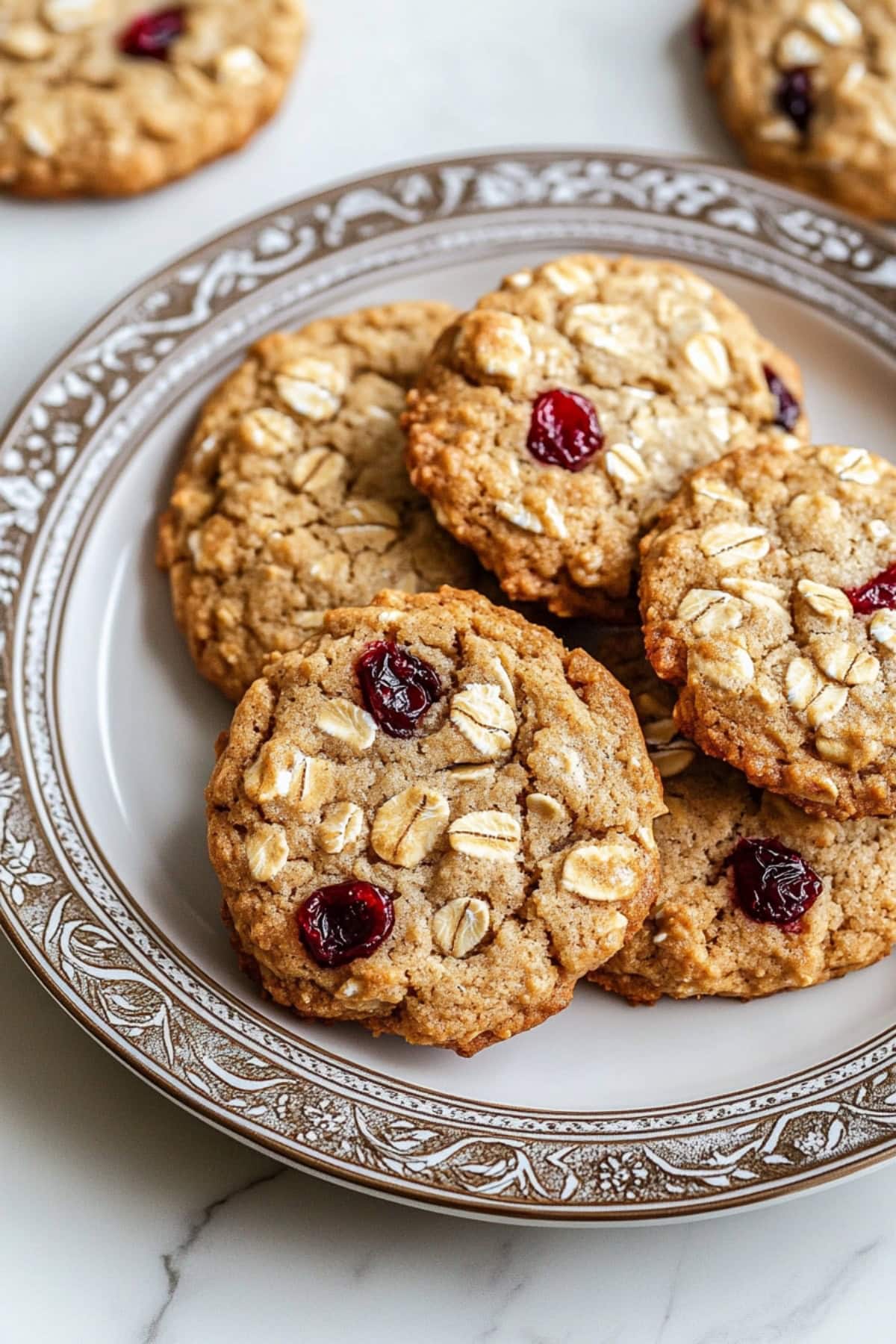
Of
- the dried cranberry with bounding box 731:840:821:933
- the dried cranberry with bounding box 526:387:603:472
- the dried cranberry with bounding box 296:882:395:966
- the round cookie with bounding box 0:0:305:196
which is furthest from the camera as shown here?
the round cookie with bounding box 0:0:305:196

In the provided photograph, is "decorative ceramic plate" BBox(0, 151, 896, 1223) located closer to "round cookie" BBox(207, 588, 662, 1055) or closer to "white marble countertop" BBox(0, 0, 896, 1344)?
"round cookie" BBox(207, 588, 662, 1055)

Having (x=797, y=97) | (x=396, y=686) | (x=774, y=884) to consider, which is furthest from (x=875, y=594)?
(x=797, y=97)

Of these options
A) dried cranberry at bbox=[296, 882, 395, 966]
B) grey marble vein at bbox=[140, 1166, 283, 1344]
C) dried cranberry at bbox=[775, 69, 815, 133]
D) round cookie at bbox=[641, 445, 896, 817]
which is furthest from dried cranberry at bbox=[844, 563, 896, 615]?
dried cranberry at bbox=[775, 69, 815, 133]

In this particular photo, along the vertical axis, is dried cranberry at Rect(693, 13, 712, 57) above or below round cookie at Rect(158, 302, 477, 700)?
above

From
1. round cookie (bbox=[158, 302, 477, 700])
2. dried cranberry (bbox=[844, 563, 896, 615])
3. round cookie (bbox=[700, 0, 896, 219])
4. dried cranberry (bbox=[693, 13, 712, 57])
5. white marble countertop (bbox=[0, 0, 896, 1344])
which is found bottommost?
white marble countertop (bbox=[0, 0, 896, 1344])

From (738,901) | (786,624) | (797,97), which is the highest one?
(797,97)

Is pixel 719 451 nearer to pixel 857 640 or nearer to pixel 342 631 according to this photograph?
pixel 857 640

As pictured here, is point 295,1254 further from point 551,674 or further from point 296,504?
point 296,504

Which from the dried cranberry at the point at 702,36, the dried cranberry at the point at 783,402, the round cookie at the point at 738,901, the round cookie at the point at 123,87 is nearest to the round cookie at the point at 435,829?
the round cookie at the point at 738,901
